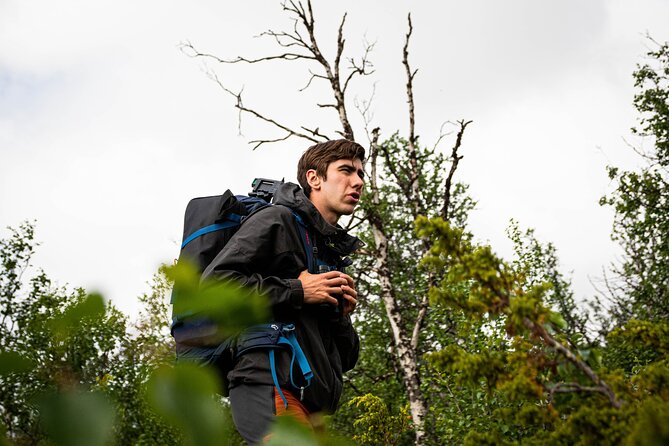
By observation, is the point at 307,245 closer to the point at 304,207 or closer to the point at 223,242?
the point at 304,207

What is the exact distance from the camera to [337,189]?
353cm

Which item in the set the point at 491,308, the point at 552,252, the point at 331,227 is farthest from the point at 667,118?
the point at 491,308

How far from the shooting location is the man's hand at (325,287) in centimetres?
282

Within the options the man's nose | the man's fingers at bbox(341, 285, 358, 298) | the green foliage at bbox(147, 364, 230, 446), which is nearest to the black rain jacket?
the man's fingers at bbox(341, 285, 358, 298)

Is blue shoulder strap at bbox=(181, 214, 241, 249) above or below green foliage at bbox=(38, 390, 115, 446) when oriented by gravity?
above

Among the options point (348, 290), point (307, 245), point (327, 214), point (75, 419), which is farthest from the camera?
point (327, 214)

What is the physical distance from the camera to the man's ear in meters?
3.64

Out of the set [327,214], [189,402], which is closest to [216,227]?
[327,214]

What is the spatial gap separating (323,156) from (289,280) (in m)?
1.13

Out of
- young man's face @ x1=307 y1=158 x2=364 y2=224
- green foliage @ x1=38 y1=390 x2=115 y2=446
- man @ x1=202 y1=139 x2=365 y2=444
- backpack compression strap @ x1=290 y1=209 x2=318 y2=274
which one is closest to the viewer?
green foliage @ x1=38 y1=390 x2=115 y2=446

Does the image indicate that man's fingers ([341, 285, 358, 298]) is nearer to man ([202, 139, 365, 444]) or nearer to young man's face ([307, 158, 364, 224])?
man ([202, 139, 365, 444])

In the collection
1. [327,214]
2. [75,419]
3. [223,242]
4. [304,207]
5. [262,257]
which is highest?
[327,214]

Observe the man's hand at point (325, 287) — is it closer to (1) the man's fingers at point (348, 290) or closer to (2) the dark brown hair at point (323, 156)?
(1) the man's fingers at point (348, 290)

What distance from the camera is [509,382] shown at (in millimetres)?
1290
